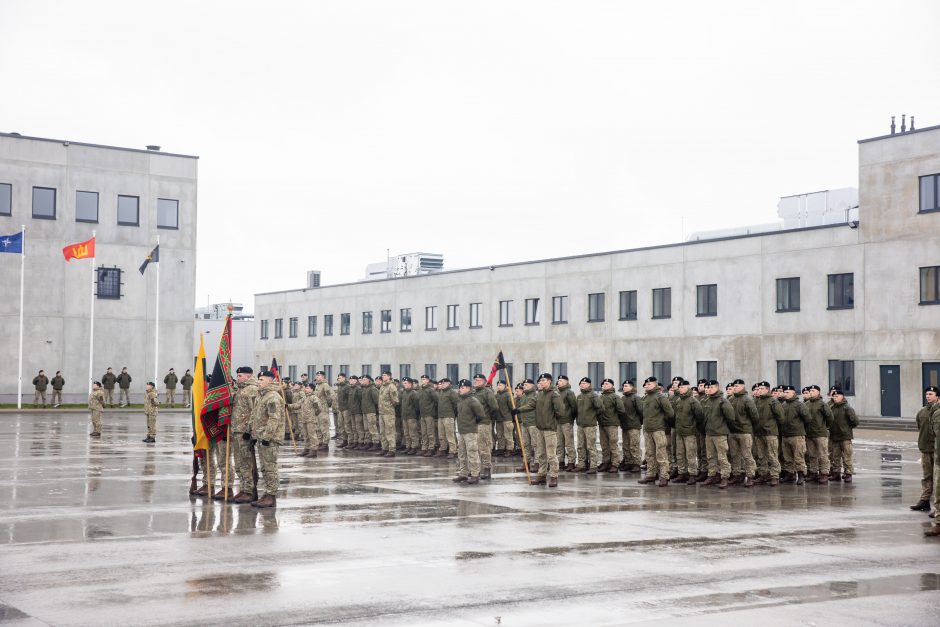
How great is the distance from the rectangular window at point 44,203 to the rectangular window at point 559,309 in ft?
87.4

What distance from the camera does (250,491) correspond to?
1611cm

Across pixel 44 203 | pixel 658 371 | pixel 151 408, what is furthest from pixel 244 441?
pixel 44 203

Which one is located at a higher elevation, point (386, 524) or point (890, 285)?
point (890, 285)

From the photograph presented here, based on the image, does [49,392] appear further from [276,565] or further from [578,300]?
[276,565]

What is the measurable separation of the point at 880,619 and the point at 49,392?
169ft

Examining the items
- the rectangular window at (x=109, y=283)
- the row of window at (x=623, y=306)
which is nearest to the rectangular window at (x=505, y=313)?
the row of window at (x=623, y=306)

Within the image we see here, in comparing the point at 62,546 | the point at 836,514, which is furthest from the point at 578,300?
the point at 62,546

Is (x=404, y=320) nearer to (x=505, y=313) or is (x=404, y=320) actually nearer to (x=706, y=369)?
(x=505, y=313)

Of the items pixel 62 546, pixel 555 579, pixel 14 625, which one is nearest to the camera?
pixel 14 625

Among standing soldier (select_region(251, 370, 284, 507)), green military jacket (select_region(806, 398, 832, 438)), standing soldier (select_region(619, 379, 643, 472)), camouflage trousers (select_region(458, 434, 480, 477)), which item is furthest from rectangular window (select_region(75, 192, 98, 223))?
green military jacket (select_region(806, 398, 832, 438))

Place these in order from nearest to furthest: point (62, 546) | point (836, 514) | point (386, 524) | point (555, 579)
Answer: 1. point (555, 579)
2. point (62, 546)
3. point (386, 524)
4. point (836, 514)

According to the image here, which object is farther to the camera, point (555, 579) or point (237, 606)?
point (555, 579)

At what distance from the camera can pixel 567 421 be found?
21875 mm

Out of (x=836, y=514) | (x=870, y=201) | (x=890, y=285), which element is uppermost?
(x=870, y=201)
